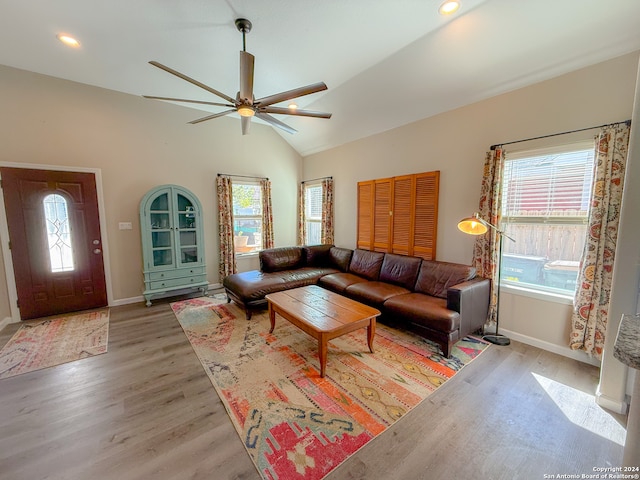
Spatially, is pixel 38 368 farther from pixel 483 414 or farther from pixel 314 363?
pixel 483 414

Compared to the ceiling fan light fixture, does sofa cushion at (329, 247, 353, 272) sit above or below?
below

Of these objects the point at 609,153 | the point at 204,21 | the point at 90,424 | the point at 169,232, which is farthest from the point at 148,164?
the point at 609,153

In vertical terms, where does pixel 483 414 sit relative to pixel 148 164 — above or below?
below

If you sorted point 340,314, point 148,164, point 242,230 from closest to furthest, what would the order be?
1. point 340,314
2. point 148,164
3. point 242,230

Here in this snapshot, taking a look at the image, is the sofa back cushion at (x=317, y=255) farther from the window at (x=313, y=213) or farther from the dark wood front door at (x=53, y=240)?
the dark wood front door at (x=53, y=240)

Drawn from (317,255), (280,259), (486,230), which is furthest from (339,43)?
(317,255)

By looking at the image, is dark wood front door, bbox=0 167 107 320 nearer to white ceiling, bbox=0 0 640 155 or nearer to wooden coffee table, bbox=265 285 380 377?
white ceiling, bbox=0 0 640 155

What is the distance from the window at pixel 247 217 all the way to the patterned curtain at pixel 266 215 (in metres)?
0.10

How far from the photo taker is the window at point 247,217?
16.6 ft

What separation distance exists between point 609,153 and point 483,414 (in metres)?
2.46

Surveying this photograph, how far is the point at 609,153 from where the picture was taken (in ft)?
7.21

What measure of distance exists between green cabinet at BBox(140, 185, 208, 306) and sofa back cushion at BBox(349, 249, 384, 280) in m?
2.62

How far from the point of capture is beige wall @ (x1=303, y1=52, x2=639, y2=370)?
227 cm

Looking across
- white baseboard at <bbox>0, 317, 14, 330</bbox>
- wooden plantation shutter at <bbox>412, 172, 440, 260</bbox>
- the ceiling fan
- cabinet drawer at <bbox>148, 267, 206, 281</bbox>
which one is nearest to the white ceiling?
the ceiling fan
